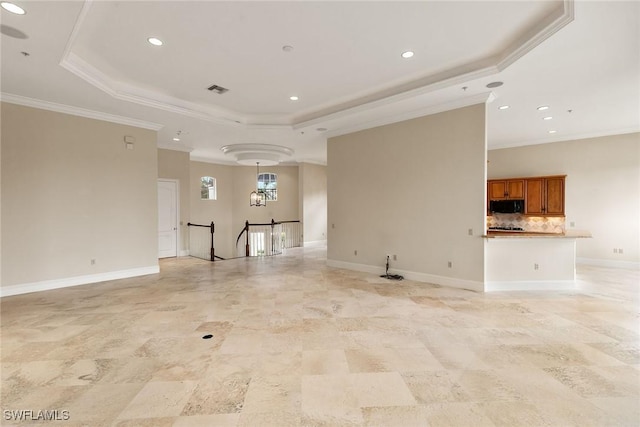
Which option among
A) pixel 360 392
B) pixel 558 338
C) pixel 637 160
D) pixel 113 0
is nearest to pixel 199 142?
pixel 113 0

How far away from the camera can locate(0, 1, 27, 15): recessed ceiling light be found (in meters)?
2.62

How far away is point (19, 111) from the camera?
479cm

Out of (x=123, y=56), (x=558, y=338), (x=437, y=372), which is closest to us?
(x=437, y=372)

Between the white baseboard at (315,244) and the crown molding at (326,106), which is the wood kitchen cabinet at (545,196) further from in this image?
the white baseboard at (315,244)

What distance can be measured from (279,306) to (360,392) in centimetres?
224

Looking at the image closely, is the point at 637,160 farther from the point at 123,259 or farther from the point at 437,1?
the point at 123,259

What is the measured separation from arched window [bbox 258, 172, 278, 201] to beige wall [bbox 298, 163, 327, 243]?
127 centimetres

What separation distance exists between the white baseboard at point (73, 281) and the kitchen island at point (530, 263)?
7255 millimetres

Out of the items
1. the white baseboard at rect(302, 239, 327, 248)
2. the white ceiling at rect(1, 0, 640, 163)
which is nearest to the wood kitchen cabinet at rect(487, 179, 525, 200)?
the white ceiling at rect(1, 0, 640, 163)

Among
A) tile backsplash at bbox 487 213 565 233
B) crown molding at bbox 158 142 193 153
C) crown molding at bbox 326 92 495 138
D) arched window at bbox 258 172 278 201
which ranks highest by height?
crown molding at bbox 158 142 193 153

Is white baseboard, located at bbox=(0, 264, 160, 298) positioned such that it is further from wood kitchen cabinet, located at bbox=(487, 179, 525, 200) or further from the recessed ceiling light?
wood kitchen cabinet, located at bbox=(487, 179, 525, 200)

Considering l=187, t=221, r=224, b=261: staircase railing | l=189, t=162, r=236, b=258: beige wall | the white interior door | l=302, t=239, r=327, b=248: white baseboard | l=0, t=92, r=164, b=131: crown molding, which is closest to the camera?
l=0, t=92, r=164, b=131: crown molding

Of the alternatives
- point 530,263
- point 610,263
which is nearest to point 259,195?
point 530,263

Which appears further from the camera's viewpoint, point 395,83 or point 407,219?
point 407,219
